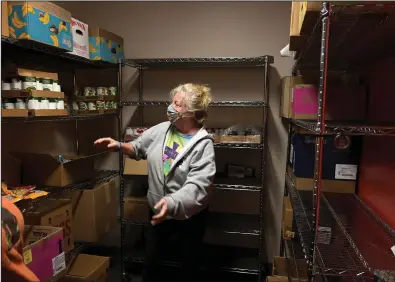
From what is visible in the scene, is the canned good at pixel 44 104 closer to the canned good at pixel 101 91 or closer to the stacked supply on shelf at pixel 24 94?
the stacked supply on shelf at pixel 24 94

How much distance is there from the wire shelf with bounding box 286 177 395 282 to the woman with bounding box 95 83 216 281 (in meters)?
0.56

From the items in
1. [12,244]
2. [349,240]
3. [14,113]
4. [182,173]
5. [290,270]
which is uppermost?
[14,113]

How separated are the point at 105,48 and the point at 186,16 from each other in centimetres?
76

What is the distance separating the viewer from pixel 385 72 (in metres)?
1.67

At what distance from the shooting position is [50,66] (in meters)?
2.48

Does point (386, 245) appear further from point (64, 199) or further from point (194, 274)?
point (64, 199)

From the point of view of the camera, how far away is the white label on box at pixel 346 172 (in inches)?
75.8

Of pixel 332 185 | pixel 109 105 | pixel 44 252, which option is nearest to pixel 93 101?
pixel 109 105

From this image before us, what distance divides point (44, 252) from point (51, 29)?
1.20 metres

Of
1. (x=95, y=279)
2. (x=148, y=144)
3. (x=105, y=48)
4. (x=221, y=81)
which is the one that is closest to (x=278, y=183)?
(x=221, y=81)

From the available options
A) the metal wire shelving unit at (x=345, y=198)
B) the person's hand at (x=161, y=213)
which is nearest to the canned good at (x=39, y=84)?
the person's hand at (x=161, y=213)

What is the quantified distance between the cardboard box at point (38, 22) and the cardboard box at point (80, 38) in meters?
0.23

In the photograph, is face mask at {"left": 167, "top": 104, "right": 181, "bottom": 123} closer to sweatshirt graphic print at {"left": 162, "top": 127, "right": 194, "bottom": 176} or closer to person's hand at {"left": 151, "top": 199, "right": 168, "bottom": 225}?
sweatshirt graphic print at {"left": 162, "top": 127, "right": 194, "bottom": 176}

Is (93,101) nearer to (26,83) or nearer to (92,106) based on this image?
(92,106)
